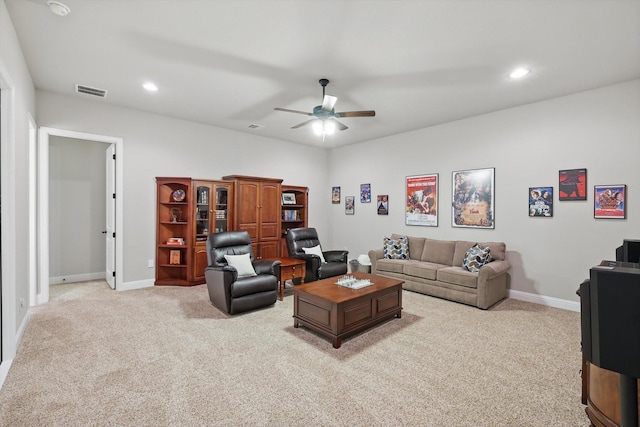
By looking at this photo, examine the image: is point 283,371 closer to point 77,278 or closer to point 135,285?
point 135,285

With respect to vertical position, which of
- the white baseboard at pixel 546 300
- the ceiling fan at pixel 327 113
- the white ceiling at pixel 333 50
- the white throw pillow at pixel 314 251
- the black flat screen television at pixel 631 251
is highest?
the white ceiling at pixel 333 50

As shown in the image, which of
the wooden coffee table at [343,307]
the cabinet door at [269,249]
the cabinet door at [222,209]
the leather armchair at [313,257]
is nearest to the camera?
the wooden coffee table at [343,307]

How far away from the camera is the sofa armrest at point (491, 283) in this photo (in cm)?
415

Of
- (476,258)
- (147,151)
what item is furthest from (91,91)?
(476,258)

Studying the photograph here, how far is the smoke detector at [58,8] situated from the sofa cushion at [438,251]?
5562 millimetres

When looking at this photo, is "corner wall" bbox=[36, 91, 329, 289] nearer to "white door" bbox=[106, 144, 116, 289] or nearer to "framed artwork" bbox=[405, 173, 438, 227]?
"white door" bbox=[106, 144, 116, 289]

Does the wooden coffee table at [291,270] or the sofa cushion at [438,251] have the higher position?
the sofa cushion at [438,251]

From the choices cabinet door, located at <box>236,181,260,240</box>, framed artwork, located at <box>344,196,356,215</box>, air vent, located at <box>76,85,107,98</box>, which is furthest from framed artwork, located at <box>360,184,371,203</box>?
air vent, located at <box>76,85,107,98</box>

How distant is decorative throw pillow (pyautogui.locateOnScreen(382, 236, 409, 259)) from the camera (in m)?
5.67

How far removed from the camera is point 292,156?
7289mm

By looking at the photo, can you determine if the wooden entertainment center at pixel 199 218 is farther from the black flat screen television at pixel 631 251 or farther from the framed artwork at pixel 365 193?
the black flat screen television at pixel 631 251

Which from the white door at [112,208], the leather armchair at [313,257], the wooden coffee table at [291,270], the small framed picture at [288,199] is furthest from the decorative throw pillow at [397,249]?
the white door at [112,208]

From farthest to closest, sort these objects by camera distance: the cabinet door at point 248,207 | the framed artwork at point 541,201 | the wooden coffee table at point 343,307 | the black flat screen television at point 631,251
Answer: the cabinet door at point 248,207 → the framed artwork at point 541,201 → the wooden coffee table at point 343,307 → the black flat screen television at point 631,251

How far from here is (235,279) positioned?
12.6 ft
